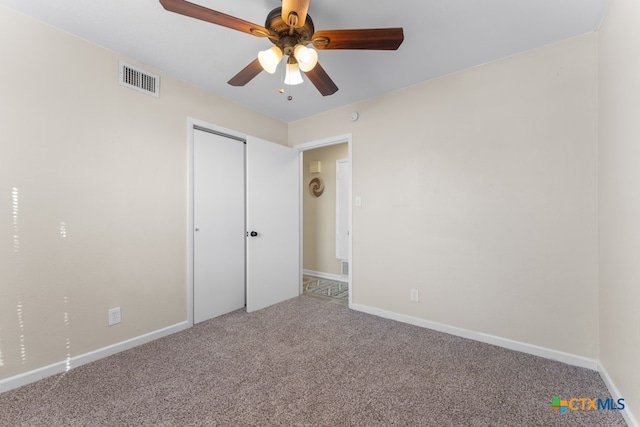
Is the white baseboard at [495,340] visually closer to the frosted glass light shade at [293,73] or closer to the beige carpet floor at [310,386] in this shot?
the beige carpet floor at [310,386]

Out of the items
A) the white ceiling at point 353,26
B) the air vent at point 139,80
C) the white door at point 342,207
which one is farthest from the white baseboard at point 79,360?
the white door at point 342,207

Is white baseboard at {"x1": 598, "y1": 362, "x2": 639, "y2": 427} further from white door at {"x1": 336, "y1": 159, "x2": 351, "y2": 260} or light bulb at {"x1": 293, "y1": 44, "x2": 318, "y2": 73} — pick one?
white door at {"x1": 336, "y1": 159, "x2": 351, "y2": 260}

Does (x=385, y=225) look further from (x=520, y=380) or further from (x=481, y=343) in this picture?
(x=520, y=380)

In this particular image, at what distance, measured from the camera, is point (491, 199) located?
2.36m

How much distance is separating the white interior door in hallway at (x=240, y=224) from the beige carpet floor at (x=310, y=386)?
63 centimetres

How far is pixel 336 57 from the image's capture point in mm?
2277

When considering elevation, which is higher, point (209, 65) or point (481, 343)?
point (209, 65)

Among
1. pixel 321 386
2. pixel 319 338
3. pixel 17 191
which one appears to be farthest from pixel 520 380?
pixel 17 191

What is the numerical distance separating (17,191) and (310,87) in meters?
A: 2.43

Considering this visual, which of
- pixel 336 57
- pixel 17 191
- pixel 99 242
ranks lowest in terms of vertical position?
pixel 99 242

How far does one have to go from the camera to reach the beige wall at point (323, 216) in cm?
473

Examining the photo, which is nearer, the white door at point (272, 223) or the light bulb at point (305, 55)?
the light bulb at point (305, 55)

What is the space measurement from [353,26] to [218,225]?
2265 millimetres

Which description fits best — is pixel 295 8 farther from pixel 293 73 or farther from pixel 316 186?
pixel 316 186
